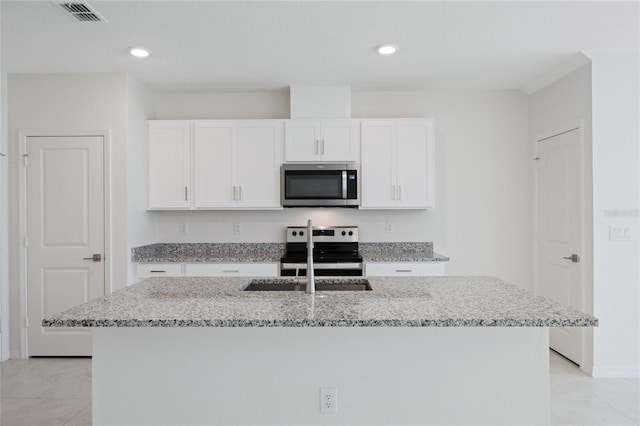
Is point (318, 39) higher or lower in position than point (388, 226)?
higher

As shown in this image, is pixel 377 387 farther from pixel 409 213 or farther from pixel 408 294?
pixel 409 213

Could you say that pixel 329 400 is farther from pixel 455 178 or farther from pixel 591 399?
pixel 455 178

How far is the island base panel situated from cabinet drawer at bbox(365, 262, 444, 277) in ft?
6.13

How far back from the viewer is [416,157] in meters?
4.00

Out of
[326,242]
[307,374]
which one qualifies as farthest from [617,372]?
[307,374]

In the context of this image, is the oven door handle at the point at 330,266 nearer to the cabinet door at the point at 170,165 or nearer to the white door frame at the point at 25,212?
the cabinet door at the point at 170,165

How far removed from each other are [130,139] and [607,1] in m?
3.65

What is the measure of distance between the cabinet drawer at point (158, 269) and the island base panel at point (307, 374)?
195cm

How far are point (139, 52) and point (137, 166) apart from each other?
1.09m

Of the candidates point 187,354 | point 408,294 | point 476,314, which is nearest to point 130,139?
point 187,354

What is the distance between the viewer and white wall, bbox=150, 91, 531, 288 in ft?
14.2

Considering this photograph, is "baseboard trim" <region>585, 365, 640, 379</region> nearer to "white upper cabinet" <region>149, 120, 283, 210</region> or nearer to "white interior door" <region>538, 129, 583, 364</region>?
"white interior door" <region>538, 129, 583, 364</region>

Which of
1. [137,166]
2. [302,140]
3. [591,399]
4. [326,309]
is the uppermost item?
[302,140]

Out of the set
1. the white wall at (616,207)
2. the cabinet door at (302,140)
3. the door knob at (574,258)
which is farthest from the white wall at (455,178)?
the white wall at (616,207)
